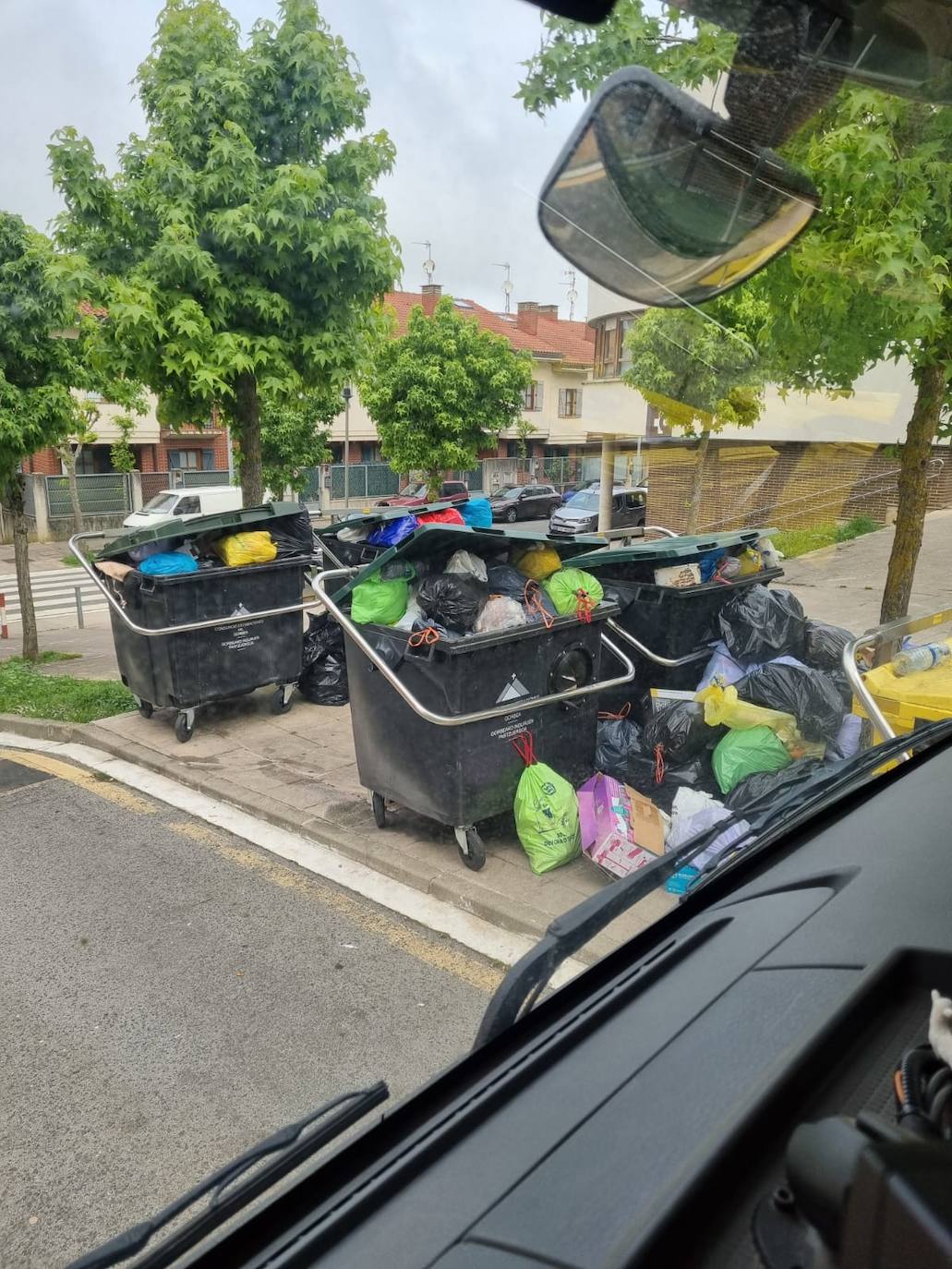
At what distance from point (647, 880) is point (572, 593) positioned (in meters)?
2.96

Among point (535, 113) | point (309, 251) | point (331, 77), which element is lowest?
point (535, 113)

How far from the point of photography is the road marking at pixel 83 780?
17.6ft

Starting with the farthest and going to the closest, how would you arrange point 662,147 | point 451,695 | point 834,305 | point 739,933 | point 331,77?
point 331,77 → point 451,695 → point 834,305 → point 662,147 → point 739,933

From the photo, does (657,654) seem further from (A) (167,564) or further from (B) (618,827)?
(A) (167,564)

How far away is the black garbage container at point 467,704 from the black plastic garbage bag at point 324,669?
244 centimetres

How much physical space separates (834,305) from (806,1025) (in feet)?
6.97

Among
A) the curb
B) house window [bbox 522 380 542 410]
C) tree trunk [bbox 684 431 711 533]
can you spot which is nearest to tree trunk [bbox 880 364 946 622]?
tree trunk [bbox 684 431 711 533]

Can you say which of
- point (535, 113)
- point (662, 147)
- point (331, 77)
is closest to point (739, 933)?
point (662, 147)

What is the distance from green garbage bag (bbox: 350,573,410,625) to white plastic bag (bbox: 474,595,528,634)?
376mm

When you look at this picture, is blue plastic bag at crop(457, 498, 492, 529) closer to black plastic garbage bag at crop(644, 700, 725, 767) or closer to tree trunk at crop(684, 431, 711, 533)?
tree trunk at crop(684, 431, 711, 533)

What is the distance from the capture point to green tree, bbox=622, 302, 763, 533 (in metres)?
2.87

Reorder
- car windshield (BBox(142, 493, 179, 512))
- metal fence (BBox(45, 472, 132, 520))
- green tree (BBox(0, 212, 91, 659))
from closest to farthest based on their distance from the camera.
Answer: green tree (BBox(0, 212, 91, 659))
car windshield (BBox(142, 493, 179, 512))
metal fence (BBox(45, 472, 132, 520))

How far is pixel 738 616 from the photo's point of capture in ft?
16.0

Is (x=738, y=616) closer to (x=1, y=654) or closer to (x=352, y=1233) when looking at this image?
(x=352, y=1233)
